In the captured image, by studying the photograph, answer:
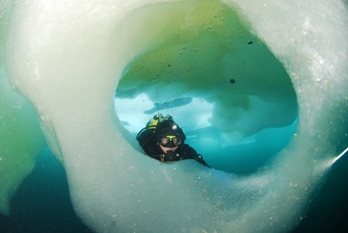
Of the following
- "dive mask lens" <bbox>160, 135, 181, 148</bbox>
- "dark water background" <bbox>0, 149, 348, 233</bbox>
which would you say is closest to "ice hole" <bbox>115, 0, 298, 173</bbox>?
"dark water background" <bbox>0, 149, 348, 233</bbox>

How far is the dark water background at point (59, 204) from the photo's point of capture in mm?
1231

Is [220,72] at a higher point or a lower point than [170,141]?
higher

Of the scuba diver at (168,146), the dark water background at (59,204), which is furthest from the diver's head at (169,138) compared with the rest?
the dark water background at (59,204)

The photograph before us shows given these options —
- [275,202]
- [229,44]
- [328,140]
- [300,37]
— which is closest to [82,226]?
[275,202]

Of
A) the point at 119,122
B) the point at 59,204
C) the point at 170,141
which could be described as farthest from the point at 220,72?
the point at 59,204

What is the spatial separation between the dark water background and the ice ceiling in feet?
0.20

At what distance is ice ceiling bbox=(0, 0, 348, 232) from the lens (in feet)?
3.64

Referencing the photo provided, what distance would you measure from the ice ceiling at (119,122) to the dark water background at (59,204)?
6 centimetres

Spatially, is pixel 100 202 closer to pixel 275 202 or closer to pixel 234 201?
pixel 234 201

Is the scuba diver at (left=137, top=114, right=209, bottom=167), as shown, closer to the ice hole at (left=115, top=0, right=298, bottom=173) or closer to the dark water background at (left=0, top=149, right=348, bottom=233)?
the ice hole at (left=115, top=0, right=298, bottom=173)

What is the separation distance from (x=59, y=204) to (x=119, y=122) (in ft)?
1.67

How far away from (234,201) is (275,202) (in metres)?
0.20

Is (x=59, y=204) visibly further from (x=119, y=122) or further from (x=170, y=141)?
(x=170, y=141)

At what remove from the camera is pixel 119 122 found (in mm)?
1276
